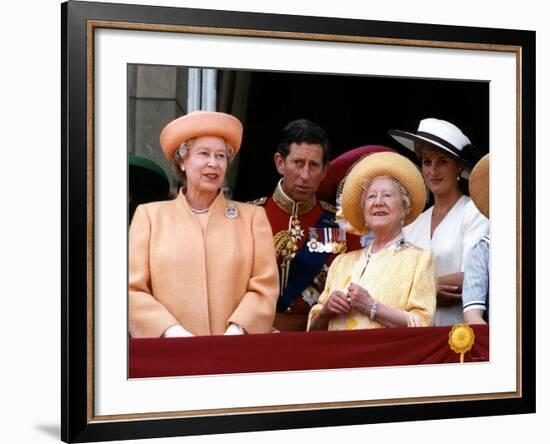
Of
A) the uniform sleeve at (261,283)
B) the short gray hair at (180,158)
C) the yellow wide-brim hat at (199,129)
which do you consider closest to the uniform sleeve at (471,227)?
the uniform sleeve at (261,283)

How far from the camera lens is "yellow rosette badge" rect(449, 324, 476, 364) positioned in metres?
4.70

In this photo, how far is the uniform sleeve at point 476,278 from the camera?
471 centimetres

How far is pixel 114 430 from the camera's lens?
4.21 metres

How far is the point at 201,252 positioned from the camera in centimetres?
430

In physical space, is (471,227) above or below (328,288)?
above

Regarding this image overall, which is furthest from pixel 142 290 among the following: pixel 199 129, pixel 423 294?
pixel 423 294

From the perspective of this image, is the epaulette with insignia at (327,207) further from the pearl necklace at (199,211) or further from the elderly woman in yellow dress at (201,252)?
the pearl necklace at (199,211)

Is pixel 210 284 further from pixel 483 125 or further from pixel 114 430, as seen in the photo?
pixel 483 125

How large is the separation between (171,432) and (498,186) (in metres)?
1.70

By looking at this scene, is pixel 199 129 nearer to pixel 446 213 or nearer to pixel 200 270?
pixel 200 270

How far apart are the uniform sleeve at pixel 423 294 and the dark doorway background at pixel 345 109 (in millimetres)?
448

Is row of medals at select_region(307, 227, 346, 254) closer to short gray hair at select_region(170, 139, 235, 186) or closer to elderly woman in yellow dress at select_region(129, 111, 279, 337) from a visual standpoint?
elderly woman in yellow dress at select_region(129, 111, 279, 337)

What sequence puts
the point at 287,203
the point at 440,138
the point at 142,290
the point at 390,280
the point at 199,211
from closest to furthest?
the point at 142,290 → the point at 199,211 → the point at 287,203 → the point at 390,280 → the point at 440,138

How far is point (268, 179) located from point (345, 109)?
42 centimetres
